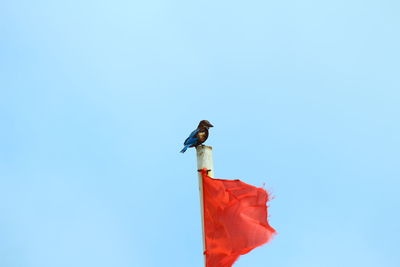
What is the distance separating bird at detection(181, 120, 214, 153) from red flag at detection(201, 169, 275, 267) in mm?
1105

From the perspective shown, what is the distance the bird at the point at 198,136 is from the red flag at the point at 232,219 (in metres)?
1.11

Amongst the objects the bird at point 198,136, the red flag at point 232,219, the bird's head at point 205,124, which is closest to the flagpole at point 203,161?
the red flag at point 232,219

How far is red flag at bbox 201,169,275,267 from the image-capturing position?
1086 cm

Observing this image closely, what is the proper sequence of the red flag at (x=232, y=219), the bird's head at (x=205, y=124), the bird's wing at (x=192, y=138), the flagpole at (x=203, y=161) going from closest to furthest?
the red flag at (x=232, y=219), the flagpole at (x=203, y=161), the bird's wing at (x=192, y=138), the bird's head at (x=205, y=124)

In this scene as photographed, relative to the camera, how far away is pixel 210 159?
1124 cm

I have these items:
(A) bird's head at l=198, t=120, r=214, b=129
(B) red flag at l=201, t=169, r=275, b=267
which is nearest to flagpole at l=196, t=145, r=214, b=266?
(B) red flag at l=201, t=169, r=275, b=267

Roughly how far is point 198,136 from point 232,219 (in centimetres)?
184

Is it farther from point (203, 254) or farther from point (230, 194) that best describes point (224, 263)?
point (230, 194)

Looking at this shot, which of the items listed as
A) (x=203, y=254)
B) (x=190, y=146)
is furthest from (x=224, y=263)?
(x=190, y=146)

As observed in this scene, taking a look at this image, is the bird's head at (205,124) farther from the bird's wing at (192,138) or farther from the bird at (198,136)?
the bird's wing at (192,138)

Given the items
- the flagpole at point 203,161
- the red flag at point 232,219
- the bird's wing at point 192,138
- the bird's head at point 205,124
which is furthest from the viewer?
the bird's head at point 205,124

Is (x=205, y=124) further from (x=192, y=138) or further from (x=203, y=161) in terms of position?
(x=203, y=161)

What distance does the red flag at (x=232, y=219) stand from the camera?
35.6ft

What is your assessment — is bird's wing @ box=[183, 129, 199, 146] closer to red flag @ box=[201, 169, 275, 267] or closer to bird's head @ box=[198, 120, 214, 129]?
bird's head @ box=[198, 120, 214, 129]
